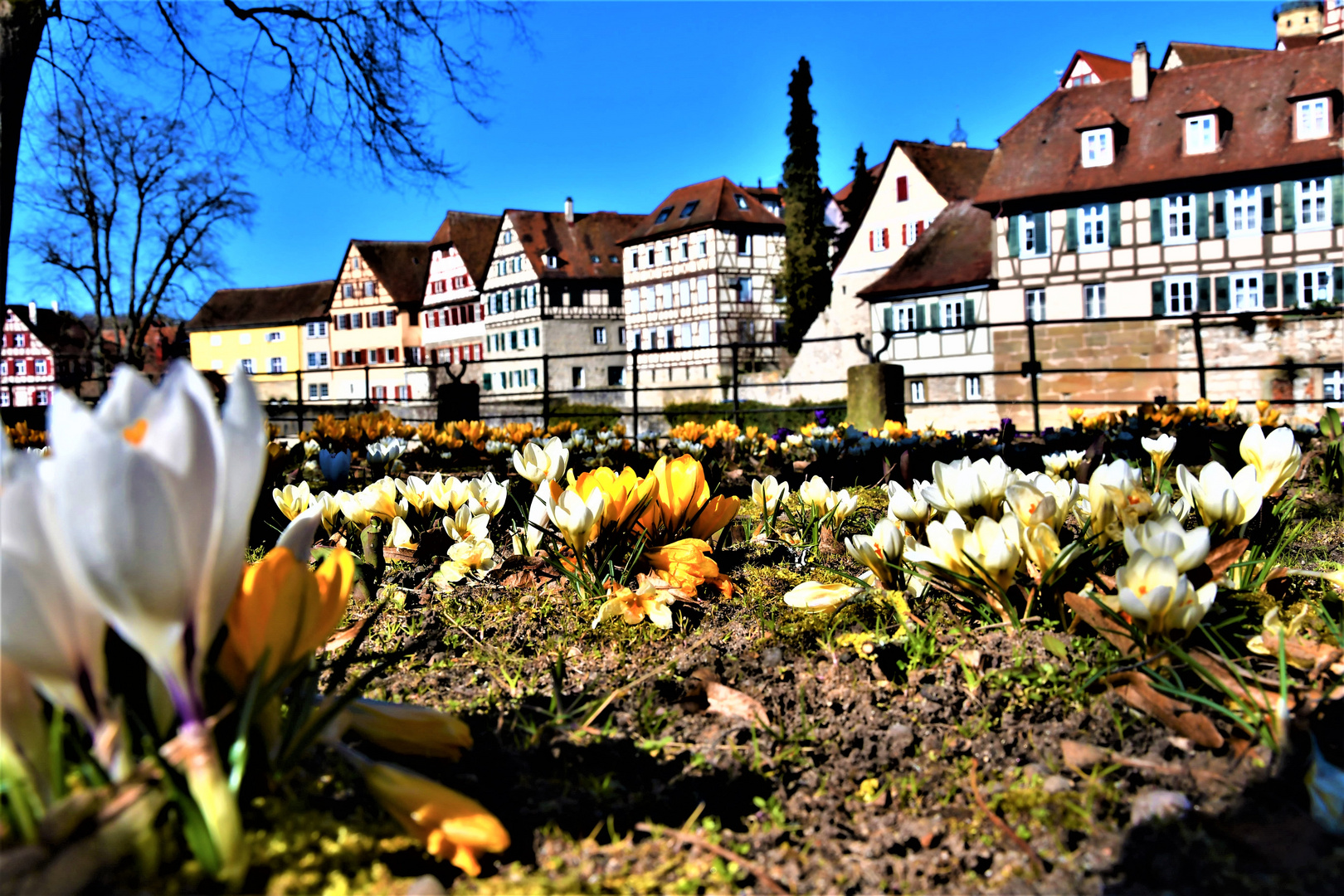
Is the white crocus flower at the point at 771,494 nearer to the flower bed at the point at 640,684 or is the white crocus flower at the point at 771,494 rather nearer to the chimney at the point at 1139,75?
the flower bed at the point at 640,684

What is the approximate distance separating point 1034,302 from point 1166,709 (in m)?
27.4

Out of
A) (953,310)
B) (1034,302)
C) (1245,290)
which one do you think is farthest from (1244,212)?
(953,310)

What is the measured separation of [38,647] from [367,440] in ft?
14.3

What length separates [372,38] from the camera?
848 centimetres

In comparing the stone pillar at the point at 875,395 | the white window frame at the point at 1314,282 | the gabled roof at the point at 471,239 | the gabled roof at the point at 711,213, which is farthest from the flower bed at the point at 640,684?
the gabled roof at the point at 471,239

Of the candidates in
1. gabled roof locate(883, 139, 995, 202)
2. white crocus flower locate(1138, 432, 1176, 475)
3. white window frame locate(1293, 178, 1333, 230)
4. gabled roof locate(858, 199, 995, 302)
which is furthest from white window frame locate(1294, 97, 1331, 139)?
white crocus flower locate(1138, 432, 1176, 475)

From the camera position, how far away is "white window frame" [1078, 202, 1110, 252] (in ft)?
82.4

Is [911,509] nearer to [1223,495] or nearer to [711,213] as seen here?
[1223,495]

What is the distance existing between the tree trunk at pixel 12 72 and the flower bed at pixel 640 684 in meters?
4.72

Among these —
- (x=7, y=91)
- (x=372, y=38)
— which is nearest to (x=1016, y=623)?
(x=7, y=91)

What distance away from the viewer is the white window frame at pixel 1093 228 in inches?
989

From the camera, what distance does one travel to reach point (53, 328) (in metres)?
60.0

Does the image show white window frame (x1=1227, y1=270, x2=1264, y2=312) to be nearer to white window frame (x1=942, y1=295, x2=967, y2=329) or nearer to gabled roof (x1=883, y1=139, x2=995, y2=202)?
white window frame (x1=942, y1=295, x2=967, y2=329)

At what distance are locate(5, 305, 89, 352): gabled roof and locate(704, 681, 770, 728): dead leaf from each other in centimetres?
6789
